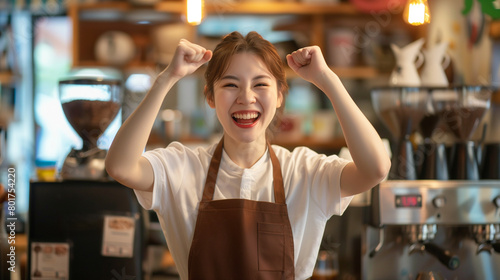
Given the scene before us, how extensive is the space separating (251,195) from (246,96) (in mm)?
241

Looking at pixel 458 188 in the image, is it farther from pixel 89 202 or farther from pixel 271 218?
pixel 89 202

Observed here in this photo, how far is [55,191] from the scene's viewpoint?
1.61 meters

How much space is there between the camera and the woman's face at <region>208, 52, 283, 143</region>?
3.99 ft

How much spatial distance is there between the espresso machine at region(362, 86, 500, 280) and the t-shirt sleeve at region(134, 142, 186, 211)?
653 mm

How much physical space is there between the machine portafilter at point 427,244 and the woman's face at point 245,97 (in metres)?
0.69

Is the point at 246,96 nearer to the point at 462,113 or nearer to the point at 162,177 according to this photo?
the point at 162,177

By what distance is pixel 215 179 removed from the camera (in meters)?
1.29

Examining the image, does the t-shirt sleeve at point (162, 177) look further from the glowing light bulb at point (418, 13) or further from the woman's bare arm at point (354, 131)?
the glowing light bulb at point (418, 13)

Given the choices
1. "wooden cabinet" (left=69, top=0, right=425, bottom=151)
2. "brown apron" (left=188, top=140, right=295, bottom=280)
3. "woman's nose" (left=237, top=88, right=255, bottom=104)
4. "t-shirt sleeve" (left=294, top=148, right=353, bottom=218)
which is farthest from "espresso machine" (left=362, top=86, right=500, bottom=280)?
"wooden cabinet" (left=69, top=0, right=425, bottom=151)

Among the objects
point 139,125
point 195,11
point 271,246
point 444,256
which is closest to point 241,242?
point 271,246

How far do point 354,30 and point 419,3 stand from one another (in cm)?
226

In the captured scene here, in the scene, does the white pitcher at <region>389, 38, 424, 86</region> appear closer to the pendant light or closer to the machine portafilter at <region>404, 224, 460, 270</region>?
the machine portafilter at <region>404, 224, 460, 270</region>

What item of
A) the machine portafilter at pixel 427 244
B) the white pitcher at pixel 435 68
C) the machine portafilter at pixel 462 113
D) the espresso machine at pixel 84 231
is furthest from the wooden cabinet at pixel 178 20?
the espresso machine at pixel 84 231

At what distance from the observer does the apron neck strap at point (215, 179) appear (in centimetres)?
127
